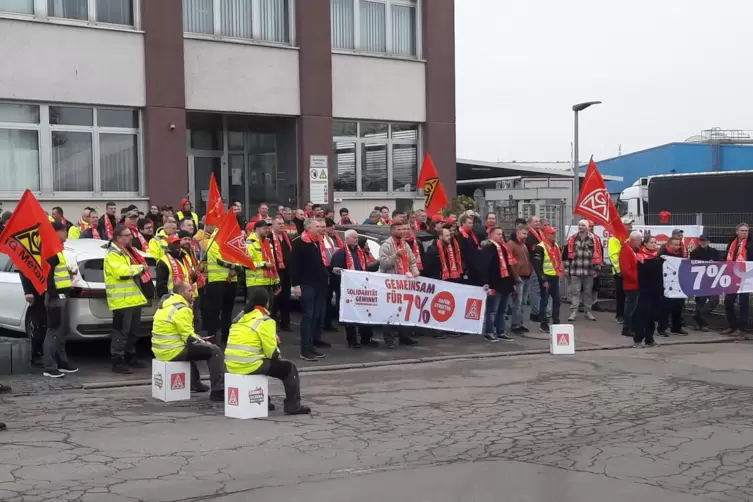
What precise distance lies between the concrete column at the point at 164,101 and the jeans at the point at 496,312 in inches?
333

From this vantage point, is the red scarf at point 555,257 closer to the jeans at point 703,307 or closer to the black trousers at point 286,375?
the jeans at point 703,307

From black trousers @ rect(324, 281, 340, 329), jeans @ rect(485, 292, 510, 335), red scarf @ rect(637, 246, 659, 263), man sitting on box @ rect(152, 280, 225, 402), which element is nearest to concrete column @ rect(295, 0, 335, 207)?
black trousers @ rect(324, 281, 340, 329)

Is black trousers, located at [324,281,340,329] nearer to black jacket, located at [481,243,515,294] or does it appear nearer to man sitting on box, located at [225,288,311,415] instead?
black jacket, located at [481,243,515,294]

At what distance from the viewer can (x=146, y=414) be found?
10.0 m

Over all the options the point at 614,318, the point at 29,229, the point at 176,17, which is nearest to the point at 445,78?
the point at 176,17

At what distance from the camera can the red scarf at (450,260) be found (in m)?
15.9

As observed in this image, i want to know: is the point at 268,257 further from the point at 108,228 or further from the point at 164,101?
the point at 164,101

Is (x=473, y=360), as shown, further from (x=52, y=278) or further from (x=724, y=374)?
(x=52, y=278)

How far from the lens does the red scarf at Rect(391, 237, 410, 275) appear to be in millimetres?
15094

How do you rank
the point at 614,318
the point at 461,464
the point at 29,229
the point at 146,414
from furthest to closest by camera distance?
the point at 614,318
the point at 29,229
the point at 146,414
the point at 461,464

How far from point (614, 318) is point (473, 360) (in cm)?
566

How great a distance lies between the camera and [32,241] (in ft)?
37.2

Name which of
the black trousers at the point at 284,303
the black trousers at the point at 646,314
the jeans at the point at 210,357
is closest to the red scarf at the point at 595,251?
the black trousers at the point at 646,314

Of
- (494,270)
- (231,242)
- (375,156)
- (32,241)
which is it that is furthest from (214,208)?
(375,156)
